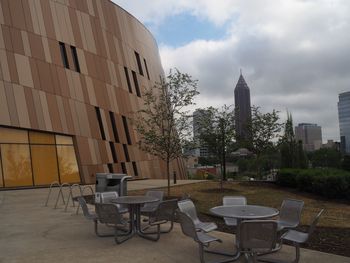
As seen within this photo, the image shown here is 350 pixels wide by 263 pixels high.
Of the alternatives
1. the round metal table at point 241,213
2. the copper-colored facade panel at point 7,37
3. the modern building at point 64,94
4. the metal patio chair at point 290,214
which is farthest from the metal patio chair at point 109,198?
the copper-colored facade panel at point 7,37

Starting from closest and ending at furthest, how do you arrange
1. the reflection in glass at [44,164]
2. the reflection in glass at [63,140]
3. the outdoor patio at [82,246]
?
the outdoor patio at [82,246], the reflection in glass at [44,164], the reflection in glass at [63,140]

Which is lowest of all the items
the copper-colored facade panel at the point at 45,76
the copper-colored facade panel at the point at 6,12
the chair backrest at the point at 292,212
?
the chair backrest at the point at 292,212

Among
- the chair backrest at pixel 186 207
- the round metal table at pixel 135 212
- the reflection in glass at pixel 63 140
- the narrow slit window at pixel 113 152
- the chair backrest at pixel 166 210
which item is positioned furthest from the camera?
the narrow slit window at pixel 113 152

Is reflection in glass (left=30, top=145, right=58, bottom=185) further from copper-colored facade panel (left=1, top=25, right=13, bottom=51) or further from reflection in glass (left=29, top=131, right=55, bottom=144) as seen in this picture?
copper-colored facade panel (left=1, top=25, right=13, bottom=51)

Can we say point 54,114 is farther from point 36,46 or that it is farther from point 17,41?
point 17,41

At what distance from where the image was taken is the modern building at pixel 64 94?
78.8 feet

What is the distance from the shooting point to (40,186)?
81.1 ft

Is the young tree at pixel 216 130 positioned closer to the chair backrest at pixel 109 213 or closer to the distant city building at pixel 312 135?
the chair backrest at pixel 109 213

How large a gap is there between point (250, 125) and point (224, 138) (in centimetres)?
402

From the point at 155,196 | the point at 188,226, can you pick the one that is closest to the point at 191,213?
the point at 188,226

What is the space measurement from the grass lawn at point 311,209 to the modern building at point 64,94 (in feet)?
20.0

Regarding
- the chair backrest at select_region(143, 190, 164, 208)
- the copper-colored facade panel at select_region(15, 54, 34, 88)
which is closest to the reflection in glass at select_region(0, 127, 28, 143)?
the copper-colored facade panel at select_region(15, 54, 34, 88)

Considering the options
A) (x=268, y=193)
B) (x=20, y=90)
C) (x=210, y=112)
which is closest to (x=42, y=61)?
(x=20, y=90)

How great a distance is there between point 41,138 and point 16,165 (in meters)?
2.30
